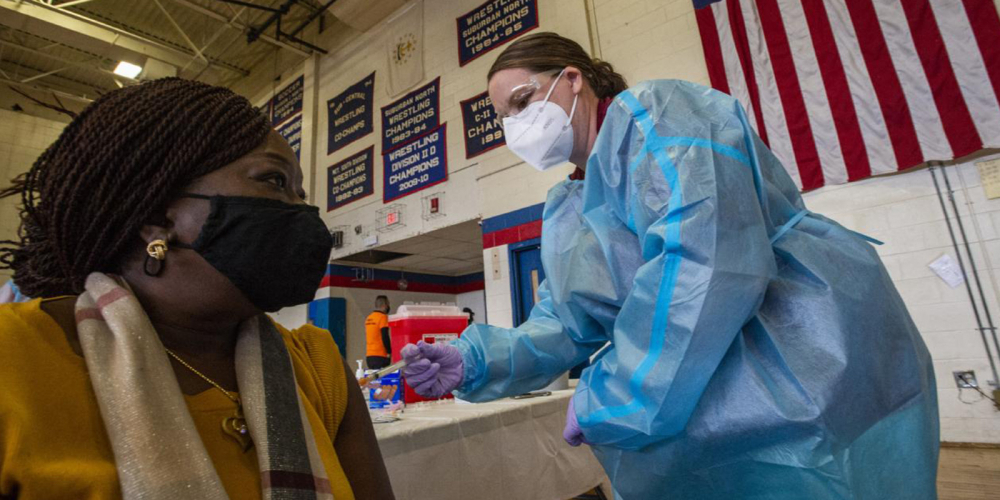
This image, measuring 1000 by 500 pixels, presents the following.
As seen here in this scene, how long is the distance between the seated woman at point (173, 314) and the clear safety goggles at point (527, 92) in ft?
2.13

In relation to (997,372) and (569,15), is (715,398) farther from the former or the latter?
(569,15)

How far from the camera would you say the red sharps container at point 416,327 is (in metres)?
1.75

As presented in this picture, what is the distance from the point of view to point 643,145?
78 centimetres

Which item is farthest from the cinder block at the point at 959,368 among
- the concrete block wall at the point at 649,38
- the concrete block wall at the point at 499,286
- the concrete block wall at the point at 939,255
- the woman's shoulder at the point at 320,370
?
the woman's shoulder at the point at 320,370

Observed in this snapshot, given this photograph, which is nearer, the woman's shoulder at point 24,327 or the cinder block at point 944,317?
the woman's shoulder at point 24,327

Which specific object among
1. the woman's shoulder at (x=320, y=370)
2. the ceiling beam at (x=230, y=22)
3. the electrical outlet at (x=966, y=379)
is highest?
the ceiling beam at (x=230, y=22)

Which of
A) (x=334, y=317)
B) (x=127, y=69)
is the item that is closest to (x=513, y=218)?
(x=334, y=317)

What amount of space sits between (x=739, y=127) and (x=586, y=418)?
21.5 inches

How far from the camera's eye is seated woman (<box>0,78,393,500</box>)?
505 mm

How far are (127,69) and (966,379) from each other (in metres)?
8.43

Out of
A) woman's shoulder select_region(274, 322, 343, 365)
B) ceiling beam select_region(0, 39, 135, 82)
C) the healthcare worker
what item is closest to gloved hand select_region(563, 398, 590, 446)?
the healthcare worker

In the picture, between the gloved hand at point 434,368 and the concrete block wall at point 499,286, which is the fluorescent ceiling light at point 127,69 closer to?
the concrete block wall at point 499,286

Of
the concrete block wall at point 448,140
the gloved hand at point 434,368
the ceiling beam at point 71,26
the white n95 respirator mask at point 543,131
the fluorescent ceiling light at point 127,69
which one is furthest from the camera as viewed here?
the fluorescent ceiling light at point 127,69

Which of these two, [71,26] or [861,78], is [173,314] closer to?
[861,78]
